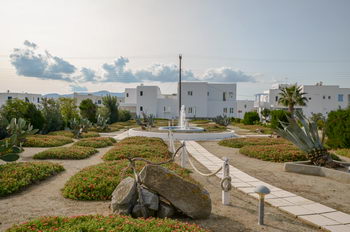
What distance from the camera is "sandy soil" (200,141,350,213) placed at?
6.82 m

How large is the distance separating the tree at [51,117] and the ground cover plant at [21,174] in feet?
50.2

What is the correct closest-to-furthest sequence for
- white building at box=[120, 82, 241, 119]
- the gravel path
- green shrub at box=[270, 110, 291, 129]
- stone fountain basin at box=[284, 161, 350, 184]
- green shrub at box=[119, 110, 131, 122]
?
the gravel path
stone fountain basin at box=[284, 161, 350, 184]
green shrub at box=[270, 110, 291, 129]
green shrub at box=[119, 110, 131, 122]
white building at box=[120, 82, 241, 119]

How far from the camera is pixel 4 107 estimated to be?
2025 cm

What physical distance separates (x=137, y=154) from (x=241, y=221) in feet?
23.2

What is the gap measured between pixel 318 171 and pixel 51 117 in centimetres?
2176

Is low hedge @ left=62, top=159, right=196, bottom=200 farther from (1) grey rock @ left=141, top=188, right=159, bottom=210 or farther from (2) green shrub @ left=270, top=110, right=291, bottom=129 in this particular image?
(2) green shrub @ left=270, top=110, right=291, bottom=129

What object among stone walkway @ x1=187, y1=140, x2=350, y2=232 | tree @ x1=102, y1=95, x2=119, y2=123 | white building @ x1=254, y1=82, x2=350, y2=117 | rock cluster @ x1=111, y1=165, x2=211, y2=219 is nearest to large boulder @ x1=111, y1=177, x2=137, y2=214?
rock cluster @ x1=111, y1=165, x2=211, y2=219

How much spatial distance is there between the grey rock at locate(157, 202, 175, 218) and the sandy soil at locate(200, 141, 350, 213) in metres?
3.93

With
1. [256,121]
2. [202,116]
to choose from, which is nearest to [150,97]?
[202,116]

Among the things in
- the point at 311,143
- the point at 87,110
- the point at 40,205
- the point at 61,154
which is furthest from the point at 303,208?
A: the point at 87,110

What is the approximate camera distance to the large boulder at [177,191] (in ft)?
16.7

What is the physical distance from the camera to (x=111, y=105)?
39500 millimetres

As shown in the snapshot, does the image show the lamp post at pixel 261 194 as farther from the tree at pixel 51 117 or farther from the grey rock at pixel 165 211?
the tree at pixel 51 117

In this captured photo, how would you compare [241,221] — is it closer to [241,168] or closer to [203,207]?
[203,207]
